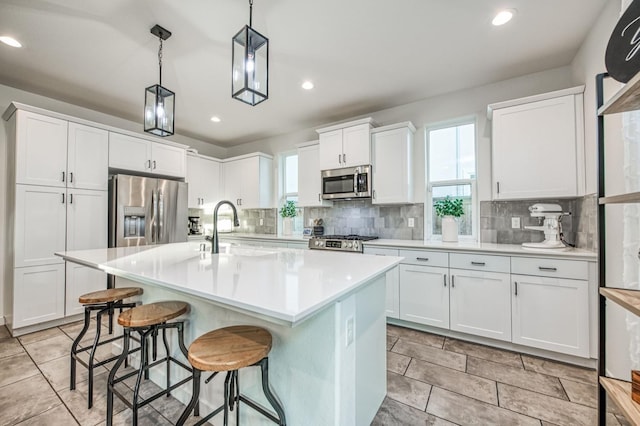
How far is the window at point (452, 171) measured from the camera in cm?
323

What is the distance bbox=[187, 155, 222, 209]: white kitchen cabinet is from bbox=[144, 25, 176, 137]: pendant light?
8.44 ft

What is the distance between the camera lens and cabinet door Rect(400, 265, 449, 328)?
107 inches

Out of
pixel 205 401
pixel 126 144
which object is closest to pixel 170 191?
pixel 126 144

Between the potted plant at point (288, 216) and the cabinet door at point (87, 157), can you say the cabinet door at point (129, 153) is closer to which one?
the cabinet door at point (87, 157)

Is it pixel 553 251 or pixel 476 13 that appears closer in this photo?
pixel 476 13

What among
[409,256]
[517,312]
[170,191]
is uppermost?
[170,191]

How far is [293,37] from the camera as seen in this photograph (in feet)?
7.57

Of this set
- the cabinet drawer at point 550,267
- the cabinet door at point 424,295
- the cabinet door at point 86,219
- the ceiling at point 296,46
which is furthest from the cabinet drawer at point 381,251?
the cabinet door at point 86,219

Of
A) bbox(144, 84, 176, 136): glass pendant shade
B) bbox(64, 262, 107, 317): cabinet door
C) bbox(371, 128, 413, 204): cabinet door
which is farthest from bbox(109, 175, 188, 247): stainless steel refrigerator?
bbox(371, 128, 413, 204): cabinet door

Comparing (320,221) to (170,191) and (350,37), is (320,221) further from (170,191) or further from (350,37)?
(350,37)

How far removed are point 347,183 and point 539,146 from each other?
2.08 m

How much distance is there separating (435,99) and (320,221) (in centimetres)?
234

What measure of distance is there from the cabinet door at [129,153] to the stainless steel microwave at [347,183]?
259 centimetres

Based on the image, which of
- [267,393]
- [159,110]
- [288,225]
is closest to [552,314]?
[267,393]
